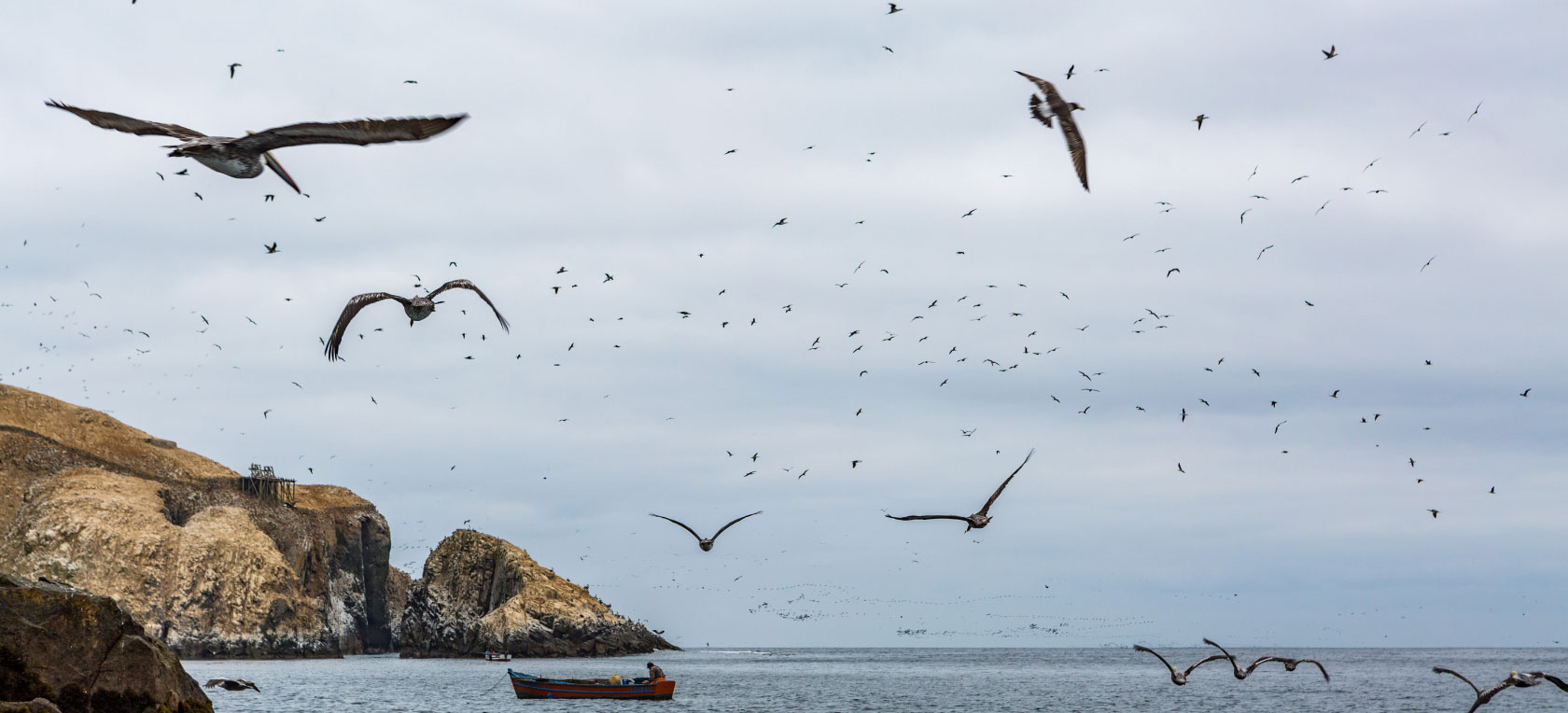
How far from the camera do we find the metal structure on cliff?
15712 cm

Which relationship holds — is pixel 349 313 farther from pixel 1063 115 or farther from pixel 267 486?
pixel 267 486

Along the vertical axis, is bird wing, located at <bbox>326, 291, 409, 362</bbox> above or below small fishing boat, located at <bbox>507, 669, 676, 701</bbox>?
above

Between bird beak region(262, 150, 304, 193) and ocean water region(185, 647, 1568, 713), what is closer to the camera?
bird beak region(262, 150, 304, 193)

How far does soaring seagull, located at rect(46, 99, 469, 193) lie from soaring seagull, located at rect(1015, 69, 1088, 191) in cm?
1045

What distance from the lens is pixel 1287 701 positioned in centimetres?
9356

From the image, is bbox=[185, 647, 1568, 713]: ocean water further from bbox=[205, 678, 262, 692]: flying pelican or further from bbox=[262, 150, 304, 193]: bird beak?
bbox=[262, 150, 304, 193]: bird beak

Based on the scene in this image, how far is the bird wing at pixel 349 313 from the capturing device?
18.9 meters

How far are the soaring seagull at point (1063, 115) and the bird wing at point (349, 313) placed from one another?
1073 centimetres

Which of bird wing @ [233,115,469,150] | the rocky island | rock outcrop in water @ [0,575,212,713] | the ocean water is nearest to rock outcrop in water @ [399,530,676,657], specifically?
the rocky island

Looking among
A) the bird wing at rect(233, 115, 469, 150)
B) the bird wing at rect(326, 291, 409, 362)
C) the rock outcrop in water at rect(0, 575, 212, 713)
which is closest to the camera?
the bird wing at rect(233, 115, 469, 150)

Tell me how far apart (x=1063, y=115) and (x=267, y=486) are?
522ft

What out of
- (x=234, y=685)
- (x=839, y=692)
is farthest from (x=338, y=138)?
(x=839, y=692)

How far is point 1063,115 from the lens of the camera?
19516 millimetres

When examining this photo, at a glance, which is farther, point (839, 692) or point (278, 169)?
point (839, 692)
